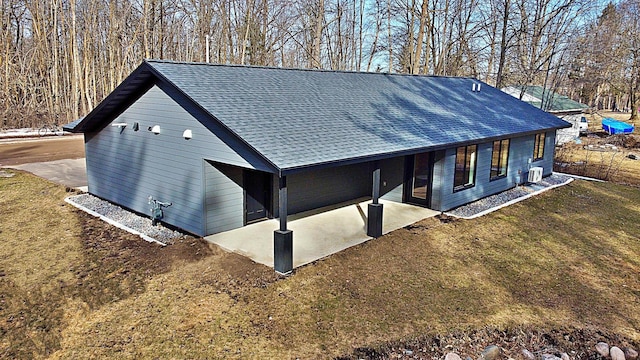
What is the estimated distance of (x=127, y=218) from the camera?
9727mm

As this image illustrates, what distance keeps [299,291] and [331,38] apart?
2765 cm

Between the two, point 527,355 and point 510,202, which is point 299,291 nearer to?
point 527,355

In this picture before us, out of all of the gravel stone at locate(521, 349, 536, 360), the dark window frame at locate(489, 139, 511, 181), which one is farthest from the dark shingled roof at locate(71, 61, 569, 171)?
the gravel stone at locate(521, 349, 536, 360)

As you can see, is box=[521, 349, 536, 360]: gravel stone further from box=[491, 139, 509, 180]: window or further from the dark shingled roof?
box=[491, 139, 509, 180]: window

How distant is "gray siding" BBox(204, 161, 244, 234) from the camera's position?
823 cm

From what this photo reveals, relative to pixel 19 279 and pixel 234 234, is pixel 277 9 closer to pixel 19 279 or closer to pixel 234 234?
pixel 234 234

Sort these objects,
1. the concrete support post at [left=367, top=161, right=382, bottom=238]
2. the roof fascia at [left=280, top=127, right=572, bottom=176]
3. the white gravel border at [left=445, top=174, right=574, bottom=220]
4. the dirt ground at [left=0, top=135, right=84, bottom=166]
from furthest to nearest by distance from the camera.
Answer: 1. the dirt ground at [left=0, top=135, right=84, bottom=166]
2. the white gravel border at [left=445, top=174, right=574, bottom=220]
3. the concrete support post at [left=367, top=161, right=382, bottom=238]
4. the roof fascia at [left=280, top=127, right=572, bottom=176]

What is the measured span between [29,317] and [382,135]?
6837mm

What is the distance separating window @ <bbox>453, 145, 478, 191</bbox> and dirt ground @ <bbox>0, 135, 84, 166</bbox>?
1556 centimetres

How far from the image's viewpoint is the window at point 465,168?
35.4ft

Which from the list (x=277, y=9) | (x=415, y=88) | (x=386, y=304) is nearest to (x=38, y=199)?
(x=386, y=304)

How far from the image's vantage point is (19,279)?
662cm

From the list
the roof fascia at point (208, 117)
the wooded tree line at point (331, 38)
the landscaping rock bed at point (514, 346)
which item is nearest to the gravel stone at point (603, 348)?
the landscaping rock bed at point (514, 346)

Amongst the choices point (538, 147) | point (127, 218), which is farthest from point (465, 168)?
point (127, 218)
